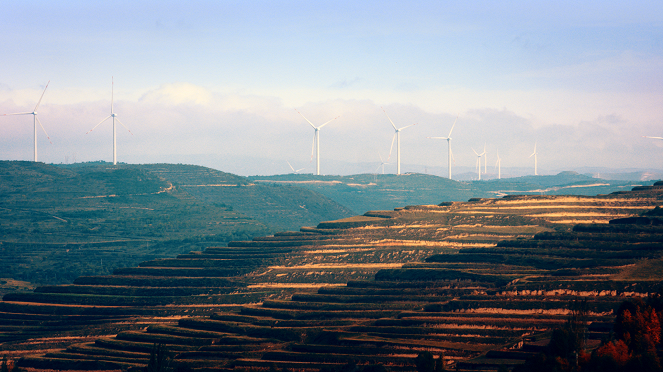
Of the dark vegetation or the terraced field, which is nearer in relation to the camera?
the dark vegetation

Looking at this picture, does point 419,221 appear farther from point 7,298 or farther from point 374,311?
point 7,298

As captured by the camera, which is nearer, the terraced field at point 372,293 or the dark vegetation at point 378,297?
the dark vegetation at point 378,297

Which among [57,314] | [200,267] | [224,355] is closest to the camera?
[224,355]

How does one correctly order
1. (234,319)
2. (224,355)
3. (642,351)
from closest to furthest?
1. (642,351)
2. (224,355)
3. (234,319)

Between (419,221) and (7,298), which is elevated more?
(419,221)

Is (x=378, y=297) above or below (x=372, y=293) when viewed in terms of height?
below

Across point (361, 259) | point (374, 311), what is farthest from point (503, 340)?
Answer: point (361, 259)

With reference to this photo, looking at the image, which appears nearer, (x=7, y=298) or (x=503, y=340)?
(x=503, y=340)

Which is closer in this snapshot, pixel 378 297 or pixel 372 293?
pixel 378 297
